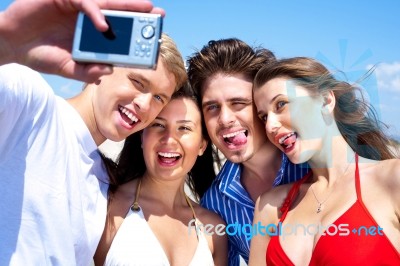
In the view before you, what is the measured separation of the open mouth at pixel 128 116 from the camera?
11.4 feet

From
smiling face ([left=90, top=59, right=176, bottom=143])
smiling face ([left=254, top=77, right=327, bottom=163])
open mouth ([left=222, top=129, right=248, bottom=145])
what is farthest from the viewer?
open mouth ([left=222, top=129, right=248, bottom=145])

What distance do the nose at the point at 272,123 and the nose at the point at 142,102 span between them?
993 millimetres

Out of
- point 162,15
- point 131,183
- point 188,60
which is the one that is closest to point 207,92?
point 188,60

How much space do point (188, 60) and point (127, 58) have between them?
3060mm

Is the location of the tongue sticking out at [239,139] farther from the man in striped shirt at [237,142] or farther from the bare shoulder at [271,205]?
the bare shoulder at [271,205]

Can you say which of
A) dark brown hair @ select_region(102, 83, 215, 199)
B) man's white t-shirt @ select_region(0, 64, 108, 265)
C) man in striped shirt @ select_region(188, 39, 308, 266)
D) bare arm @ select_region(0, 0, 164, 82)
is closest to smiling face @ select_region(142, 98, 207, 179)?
dark brown hair @ select_region(102, 83, 215, 199)

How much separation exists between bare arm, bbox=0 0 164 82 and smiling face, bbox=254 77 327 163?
6.66 ft

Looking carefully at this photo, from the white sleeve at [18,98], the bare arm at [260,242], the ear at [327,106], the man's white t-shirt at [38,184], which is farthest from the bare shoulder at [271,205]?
the white sleeve at [18,98]

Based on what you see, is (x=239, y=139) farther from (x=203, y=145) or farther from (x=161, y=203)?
(x=161, y=203)

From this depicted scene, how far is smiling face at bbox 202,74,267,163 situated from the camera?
4.09 meters

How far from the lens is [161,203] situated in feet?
13.3

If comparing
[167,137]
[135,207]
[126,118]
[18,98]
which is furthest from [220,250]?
[18,98]

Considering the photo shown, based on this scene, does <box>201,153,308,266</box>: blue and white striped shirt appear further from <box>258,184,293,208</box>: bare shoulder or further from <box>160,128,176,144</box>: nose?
<box>160,128,176,144</box>: nose

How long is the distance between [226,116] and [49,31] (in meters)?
2.41
